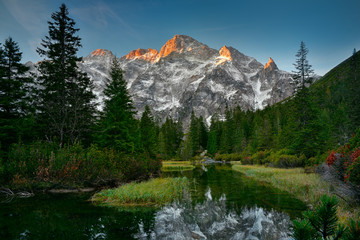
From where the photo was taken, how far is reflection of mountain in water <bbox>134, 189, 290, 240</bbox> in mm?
8375

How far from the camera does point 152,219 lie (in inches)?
404

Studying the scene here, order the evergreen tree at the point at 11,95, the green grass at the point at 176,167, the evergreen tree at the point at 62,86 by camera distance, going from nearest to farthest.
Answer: the evergreen tree at the point at 11,95 < the evergreen tree at the point at 62,86 < the green grass at the point at 176,167

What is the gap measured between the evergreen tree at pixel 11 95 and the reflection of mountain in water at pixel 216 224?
56.1 ft

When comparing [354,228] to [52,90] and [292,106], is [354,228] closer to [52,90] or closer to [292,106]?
[52,90]

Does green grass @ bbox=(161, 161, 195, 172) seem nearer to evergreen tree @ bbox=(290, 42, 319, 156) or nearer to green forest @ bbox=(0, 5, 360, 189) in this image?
green forest @ bbox=(0, 5, 360, 189)

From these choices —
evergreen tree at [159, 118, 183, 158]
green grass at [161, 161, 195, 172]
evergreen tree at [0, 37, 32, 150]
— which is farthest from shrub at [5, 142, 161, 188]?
evergreen tree at [159, 118, 183, 158]

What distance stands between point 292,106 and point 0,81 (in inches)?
1557

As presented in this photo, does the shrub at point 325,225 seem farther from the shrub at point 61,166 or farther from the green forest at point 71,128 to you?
the shrub at point 61,166

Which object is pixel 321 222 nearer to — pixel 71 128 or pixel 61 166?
pixel 61 166

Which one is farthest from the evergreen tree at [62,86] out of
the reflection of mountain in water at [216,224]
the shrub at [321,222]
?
the shrub at [321,222]

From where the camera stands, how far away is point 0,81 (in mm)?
20047

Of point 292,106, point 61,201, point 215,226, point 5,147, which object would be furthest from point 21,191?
point 292,106

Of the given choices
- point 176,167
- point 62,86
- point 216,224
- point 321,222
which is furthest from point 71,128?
point 176,167

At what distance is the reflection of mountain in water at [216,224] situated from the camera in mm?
8375
